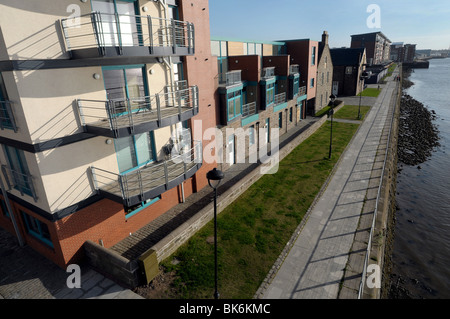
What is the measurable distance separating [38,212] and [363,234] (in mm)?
13401

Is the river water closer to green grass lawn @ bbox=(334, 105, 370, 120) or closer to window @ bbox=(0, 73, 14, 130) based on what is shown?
green grass lawn @ bbox=(334, 105, 370, 120)

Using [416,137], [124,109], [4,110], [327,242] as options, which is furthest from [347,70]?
[4,110]

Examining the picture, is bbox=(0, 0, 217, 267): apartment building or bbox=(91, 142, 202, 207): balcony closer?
bbox=(0, 0, 217, 267): apartment building

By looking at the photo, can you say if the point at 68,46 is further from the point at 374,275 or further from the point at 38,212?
the point at 374,275

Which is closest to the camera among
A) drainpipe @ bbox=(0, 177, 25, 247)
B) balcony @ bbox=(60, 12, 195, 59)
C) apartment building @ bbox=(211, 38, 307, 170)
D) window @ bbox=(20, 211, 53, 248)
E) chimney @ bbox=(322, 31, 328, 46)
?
balcony @ bbox=(60, 12, 195, 59)

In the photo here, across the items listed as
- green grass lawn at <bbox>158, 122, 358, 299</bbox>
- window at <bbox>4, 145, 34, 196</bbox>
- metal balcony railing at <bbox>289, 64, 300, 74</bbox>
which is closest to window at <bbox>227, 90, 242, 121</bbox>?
green grass lawn at <bbox>158, 122, 358, 299</bbox>

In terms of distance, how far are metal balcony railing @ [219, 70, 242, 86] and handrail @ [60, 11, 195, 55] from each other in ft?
18.9

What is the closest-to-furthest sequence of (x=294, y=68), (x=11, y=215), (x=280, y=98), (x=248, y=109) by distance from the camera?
1. (x=11, y=215)
2. (x=248, y=109)
3. (x=280, y=98)
4. (x=294, y=68)

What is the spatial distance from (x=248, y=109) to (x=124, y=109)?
11.4m

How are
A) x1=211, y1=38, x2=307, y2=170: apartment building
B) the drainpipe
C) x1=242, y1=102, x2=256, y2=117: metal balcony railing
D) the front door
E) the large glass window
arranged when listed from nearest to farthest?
the large glass window → the drainpipe → x1=211, y1=38, x2=307, y2=170: apartment building → the front door → x1=242, y1=102, x2=256, y2=117: metal balcony railing

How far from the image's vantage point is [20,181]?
34.0ft

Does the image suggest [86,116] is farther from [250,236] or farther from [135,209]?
[250,236]

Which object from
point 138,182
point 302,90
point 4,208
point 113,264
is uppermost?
point 302,90

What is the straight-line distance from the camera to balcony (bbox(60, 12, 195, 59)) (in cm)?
871
